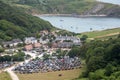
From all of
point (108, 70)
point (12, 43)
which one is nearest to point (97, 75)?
point (108, 70)

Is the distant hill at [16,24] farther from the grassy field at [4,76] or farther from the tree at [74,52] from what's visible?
the grassy field at [4,76]

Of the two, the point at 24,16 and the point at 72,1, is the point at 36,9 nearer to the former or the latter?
the point at 72,1

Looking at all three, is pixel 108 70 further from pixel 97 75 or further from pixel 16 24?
pixel 16 24

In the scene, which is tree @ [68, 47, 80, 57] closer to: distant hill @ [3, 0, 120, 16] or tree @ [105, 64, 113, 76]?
tree @ [105, 64, 113, 76]

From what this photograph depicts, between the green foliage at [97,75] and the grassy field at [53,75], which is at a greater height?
the green foliage at [97,75]

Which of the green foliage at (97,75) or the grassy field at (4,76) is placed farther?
the grassy field at (4,76)

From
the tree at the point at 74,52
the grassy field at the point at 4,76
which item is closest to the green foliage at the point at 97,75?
the grassy field at the point at 4,76
